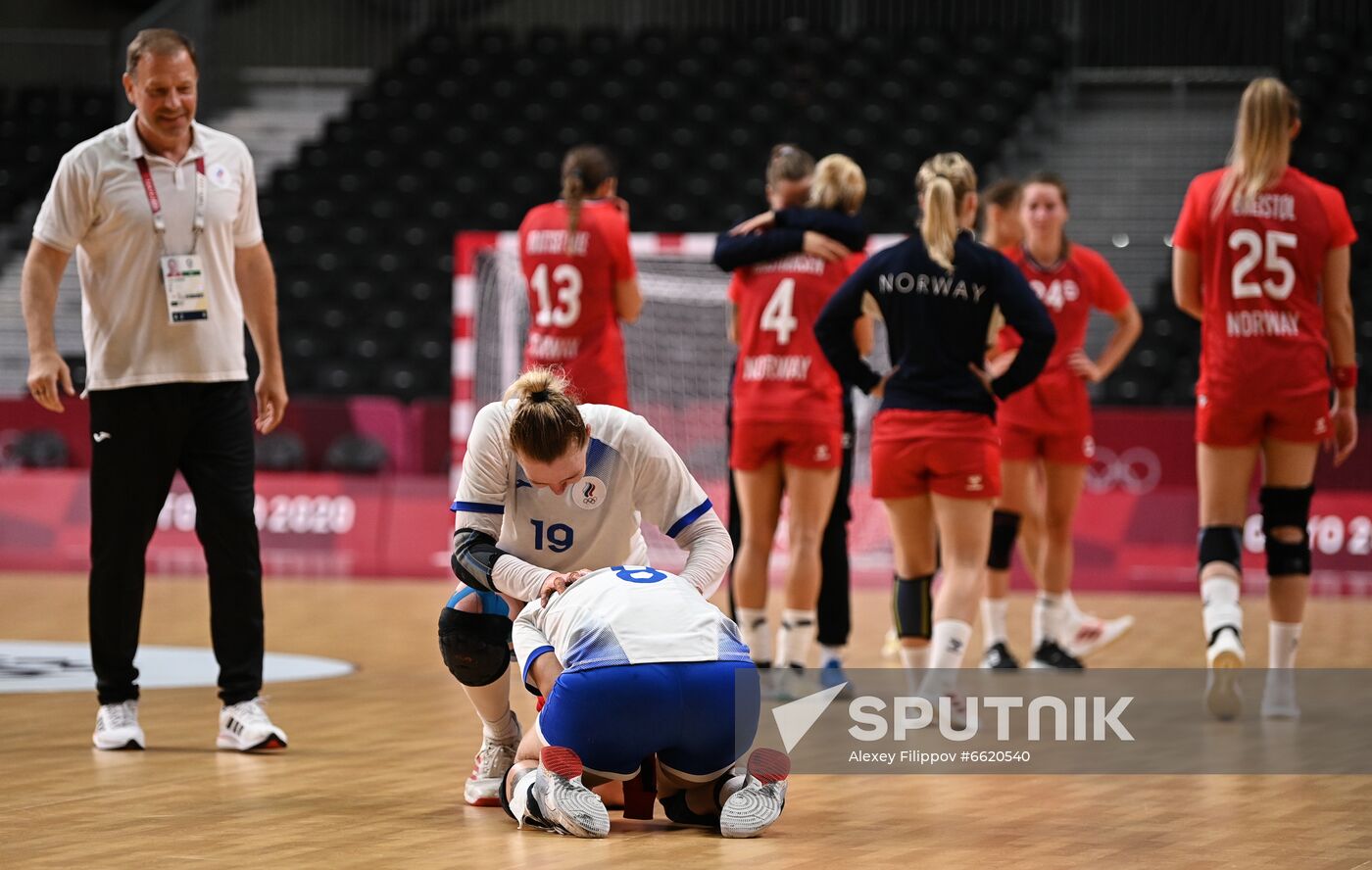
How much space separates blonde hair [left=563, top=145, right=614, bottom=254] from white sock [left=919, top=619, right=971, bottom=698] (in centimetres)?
236

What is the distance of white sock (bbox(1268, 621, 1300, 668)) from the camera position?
6.09 meters

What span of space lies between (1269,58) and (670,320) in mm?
8047

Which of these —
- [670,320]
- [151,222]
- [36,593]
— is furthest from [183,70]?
[670,320]

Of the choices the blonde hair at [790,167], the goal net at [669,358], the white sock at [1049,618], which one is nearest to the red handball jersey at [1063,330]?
the white sock at [1049,618]

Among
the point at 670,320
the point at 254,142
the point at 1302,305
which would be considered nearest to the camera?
the point at 1302,305

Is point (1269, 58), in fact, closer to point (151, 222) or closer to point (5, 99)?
point (5, 99)

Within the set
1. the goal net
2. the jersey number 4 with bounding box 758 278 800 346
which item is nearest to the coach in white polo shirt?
the jersey number 4 with bounding box 758 278 800 346

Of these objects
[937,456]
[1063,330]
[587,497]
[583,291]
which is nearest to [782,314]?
[583,291]

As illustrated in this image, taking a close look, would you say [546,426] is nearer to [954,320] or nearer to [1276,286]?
[954,320]

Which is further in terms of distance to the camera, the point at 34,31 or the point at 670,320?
the point at 34,31

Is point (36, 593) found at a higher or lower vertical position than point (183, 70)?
lower

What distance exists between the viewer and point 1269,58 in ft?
58.8

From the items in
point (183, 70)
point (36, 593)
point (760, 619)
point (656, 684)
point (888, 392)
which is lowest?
point (36, 593)

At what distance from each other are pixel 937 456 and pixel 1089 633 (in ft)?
7.63
